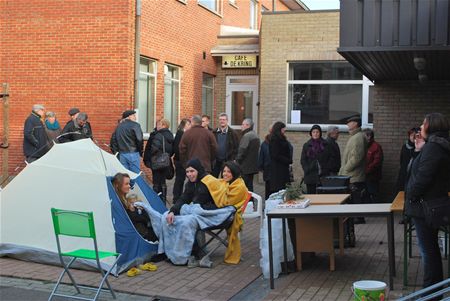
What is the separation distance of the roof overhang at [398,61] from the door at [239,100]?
725 centimetres

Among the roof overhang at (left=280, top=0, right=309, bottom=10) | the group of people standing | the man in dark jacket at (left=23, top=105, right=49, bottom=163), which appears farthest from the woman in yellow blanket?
the roof overhang at (left=280, top=0, right=309, bottom=10)

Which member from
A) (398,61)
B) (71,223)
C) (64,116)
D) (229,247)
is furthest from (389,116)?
(71,223)

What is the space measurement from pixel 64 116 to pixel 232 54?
6.40 m

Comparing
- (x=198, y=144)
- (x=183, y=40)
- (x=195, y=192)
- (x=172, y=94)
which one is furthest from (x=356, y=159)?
(x=183, y=40)

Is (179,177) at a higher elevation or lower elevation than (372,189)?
higher

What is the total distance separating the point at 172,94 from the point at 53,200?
392 inches

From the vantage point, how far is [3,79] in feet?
Answer: 51.2

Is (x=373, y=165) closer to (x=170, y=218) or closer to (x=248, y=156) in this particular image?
(x=248, y=156)

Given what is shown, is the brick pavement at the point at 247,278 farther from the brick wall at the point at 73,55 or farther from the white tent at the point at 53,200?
the brick wall at the point at 73,55

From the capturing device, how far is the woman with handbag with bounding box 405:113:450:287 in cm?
591

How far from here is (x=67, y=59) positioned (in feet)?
49.2

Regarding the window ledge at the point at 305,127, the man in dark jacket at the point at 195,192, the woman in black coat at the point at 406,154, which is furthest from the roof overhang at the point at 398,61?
the window ledge at the point at 305,127

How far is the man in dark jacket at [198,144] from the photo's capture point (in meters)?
11.3

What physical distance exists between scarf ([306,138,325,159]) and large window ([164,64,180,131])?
6736mm
